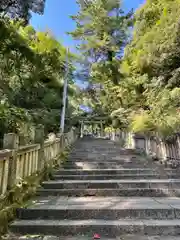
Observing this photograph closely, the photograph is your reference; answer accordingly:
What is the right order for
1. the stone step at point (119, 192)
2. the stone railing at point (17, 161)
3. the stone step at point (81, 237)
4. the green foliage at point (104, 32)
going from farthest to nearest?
the green foliage at point (104, 32) < the stone step at point (119, 192) < the stone railing at point (17, 161) < the stone step at point (81, 237)

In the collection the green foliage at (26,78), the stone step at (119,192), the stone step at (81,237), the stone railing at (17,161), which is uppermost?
the green foliage at (26,78)

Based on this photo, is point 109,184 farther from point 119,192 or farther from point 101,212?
point 101,212

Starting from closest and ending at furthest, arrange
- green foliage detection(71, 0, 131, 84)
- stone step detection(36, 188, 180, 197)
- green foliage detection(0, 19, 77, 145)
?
1. stone step detection(36, 188, 180, 197)
2. green foliage detection(0, 19, 77, 145)
3. green foliage detection(71, 0, 131, 84)

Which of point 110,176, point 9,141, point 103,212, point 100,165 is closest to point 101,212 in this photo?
point 103,212

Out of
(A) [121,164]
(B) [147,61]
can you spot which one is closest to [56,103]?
(B) [147,61]

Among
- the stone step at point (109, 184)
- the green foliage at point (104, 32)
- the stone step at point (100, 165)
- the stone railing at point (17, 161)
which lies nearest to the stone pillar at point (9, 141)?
the stone railing at point (17, 161)

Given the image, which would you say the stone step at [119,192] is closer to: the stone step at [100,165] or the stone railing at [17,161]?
the stone railing at [17,161]

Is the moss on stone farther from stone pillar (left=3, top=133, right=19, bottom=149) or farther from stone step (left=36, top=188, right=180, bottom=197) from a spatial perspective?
stone pillar (left=3, top=133, right=19, bottom=149)

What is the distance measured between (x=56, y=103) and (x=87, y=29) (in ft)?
33.4

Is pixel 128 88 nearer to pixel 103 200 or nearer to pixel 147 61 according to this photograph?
pixel 147 61

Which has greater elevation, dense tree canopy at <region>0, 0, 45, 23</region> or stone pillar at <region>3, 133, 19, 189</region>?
dense tree canopy at <region>0, 0, 45, 23</region>

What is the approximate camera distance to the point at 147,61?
9719mm

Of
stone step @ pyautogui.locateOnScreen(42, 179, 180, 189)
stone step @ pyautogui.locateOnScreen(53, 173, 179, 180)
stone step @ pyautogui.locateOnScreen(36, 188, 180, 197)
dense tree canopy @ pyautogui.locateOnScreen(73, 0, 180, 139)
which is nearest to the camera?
stone step @ pyautogui.locateOnScreen(36, 188, 180, 197)

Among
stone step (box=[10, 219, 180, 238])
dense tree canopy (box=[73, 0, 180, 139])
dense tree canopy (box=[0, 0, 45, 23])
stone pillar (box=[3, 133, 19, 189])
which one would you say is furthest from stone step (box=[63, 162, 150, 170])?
dense tree canopy (box=[0, 0, 45, 23])
